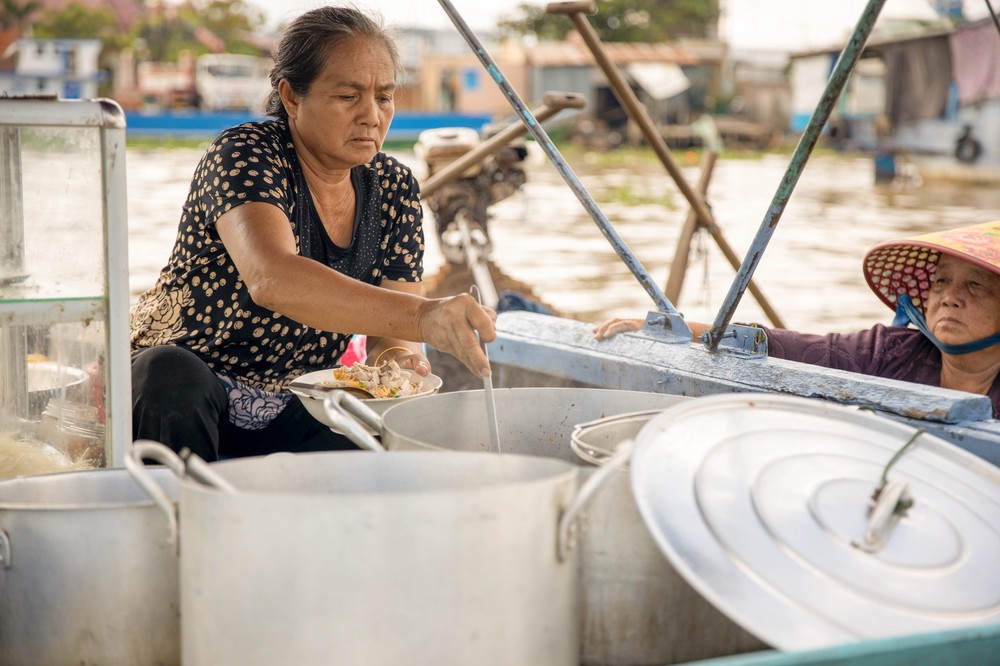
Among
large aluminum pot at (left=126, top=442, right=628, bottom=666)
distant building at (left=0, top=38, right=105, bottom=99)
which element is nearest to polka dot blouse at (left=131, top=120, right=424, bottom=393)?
large aluminum pot at (left=126, top=442, right=628, bottom=666)

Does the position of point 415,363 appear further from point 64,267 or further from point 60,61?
point 60,61

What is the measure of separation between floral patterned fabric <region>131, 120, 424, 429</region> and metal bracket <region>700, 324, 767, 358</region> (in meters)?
0.83

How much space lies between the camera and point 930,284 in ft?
8.57

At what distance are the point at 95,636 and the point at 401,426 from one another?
1.73 feet

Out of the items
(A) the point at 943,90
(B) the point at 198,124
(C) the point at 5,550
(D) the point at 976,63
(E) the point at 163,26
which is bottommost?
(C) the point at 5,550

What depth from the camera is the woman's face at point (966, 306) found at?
221 cm

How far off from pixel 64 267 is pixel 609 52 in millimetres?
29930

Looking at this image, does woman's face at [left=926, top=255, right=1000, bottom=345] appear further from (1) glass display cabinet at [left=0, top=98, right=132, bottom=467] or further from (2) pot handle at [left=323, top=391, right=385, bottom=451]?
(1) glass display cabinet at [left=0, top=98, right=132, bottom=467]

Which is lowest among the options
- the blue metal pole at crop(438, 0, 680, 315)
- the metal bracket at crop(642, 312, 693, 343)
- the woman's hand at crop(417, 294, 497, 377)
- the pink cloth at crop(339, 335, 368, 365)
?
the pink cloth at crop(339, 335, 368, 365)

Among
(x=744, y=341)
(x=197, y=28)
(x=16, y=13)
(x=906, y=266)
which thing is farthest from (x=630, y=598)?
(x=197, y=28)

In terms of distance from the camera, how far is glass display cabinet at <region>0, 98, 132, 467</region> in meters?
1.50

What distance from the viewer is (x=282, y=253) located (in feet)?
5.86

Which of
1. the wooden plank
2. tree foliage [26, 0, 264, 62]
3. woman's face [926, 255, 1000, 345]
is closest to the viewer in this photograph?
the wooden plank

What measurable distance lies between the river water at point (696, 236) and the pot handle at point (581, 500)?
3.02m
